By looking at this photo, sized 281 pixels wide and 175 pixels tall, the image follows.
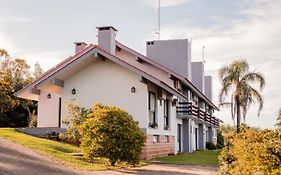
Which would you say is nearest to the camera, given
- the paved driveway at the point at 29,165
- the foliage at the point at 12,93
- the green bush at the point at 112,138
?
the paved driveway at the point at 29,165

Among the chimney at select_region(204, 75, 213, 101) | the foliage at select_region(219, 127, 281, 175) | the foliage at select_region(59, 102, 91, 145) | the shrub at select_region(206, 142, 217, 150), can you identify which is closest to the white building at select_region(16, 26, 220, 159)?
the foliage at select_region(59, 102, 91, 145)

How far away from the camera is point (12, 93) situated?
44.6 m

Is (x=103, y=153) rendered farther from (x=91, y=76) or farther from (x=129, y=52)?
(x=129, y=52)

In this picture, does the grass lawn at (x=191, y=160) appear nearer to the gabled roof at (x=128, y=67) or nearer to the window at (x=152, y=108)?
the window at (x=152, y=108)

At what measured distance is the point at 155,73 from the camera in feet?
108

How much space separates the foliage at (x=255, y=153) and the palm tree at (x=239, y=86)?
29159 millimetres

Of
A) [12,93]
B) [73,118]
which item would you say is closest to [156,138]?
[73,118]

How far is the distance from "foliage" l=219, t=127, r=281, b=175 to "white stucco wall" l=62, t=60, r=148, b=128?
12.4 metres

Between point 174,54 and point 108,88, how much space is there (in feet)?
41.3

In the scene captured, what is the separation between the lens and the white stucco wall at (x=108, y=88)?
87.6 ft

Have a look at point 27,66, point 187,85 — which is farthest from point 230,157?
point 27,66

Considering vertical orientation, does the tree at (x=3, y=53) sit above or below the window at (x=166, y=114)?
above

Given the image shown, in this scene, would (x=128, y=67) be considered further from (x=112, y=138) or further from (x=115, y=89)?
(x=112, y=138)

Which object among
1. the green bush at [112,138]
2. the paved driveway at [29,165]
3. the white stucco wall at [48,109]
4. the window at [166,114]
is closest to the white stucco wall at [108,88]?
the white stucco wall at [48,109]
